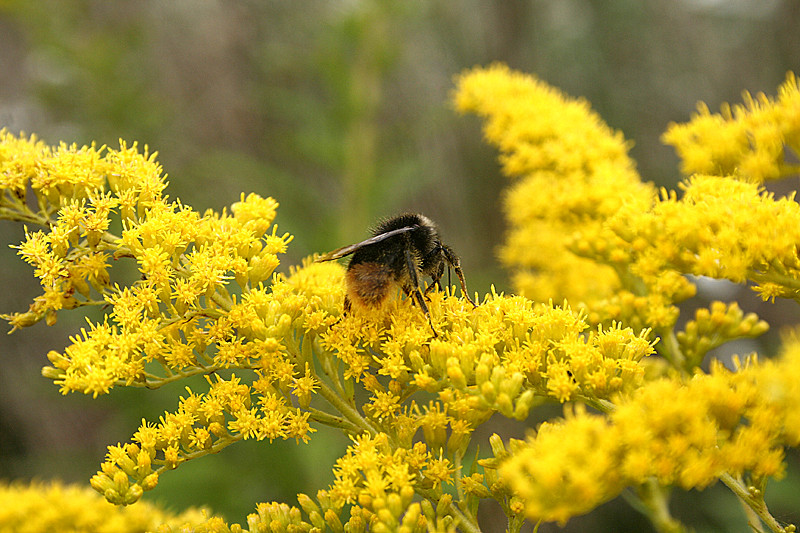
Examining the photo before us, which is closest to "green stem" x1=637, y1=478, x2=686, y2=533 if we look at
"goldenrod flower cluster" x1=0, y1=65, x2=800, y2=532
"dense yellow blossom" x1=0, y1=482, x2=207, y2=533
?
"goldenrod flower cluster" x1=0, y1=65, x2=800, y2=532

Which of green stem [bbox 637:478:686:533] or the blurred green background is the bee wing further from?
the blurred green background

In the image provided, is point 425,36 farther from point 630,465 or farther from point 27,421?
point 630,465

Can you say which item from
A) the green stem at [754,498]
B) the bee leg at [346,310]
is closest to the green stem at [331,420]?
the bee leg at [346,310]

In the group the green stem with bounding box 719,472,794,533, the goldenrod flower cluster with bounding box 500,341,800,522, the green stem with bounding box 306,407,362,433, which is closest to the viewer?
the goldenrod flower cluster with bounding box 500,341,800,522

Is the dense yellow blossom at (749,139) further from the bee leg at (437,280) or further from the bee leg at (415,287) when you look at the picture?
the bee leg at (415,287)

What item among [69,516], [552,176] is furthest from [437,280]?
[69,516]

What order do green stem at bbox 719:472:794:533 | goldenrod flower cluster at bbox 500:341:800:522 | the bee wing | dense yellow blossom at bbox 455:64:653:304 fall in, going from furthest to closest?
dense yellow blossom at bbox 455:64:653:304 → the bee wing → green stem at bbox 719:472:794:533 → goldenrod flower cluster at bbox 500:341:800:522
